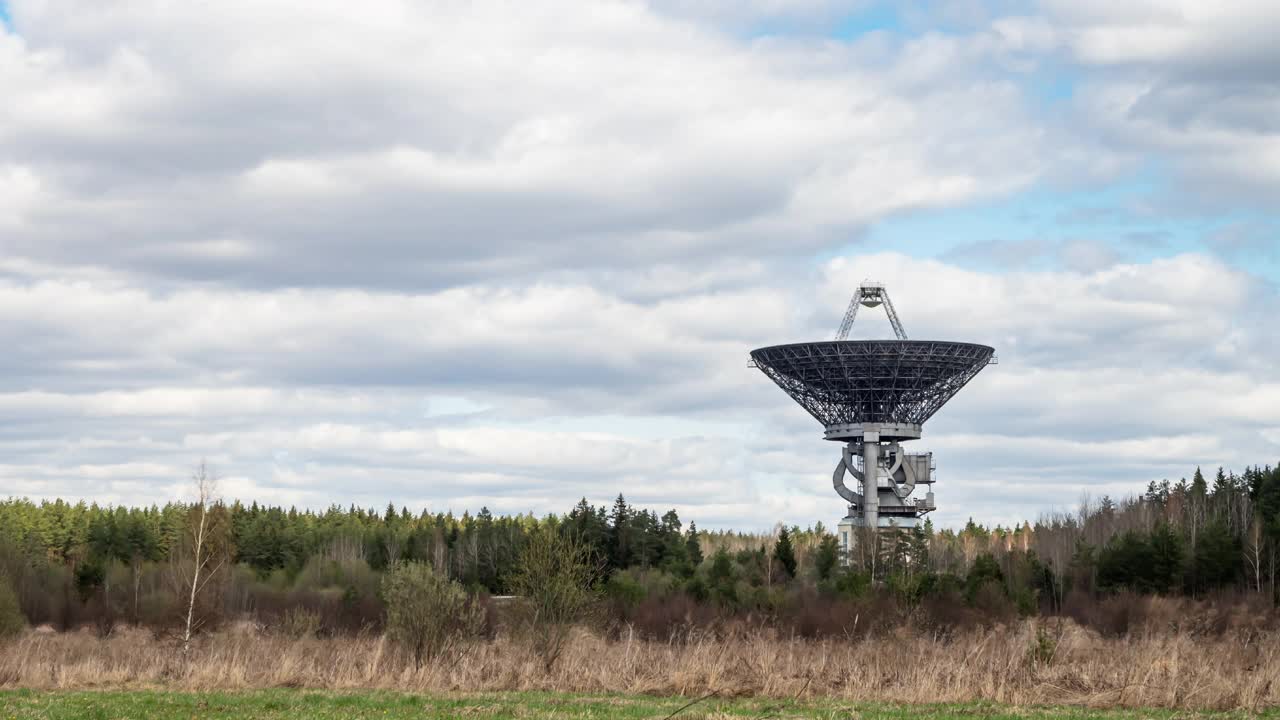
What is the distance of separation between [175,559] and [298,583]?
853 cm

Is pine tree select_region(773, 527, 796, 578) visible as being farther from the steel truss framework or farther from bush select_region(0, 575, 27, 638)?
bush select_region(0, 575, 27, 638)

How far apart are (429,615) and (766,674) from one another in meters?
11.5

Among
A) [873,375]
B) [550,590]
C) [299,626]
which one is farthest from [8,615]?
[873,375]

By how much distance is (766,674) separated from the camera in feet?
87.9

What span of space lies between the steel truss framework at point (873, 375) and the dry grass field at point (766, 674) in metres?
42.2

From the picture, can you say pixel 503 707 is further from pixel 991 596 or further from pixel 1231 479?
pixel 1231 479

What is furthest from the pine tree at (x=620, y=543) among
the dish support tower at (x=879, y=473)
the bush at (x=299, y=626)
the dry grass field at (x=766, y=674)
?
the dry grass field at (x=766, y=674)

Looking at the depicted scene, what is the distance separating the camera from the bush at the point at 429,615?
115ft

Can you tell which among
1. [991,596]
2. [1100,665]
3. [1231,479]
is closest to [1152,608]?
[991,596]

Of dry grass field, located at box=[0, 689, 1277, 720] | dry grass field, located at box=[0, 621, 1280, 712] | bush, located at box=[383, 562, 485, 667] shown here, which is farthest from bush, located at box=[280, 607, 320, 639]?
dry grass field, located at box=[0, 689, 1277, 720]

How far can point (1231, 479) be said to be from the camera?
136m

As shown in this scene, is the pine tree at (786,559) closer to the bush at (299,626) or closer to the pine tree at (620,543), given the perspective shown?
the pine tree at (620,543)

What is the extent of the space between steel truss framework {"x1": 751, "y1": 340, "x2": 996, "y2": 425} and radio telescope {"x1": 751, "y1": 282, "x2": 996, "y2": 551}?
6 cm

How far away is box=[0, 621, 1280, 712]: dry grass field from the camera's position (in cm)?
2428
